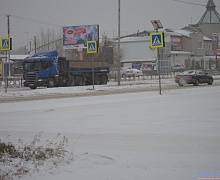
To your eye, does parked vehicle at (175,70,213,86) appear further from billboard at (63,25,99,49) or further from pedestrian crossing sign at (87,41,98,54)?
billboard at (63,25,99,49)

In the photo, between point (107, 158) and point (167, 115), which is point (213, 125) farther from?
Result: point (107, 158)

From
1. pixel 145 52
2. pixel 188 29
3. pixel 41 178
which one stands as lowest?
pixel 41 178

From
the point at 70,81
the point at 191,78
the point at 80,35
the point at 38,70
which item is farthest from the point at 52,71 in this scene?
the point at 80,35

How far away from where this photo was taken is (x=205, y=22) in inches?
4924

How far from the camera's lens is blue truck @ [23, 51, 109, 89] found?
127ft

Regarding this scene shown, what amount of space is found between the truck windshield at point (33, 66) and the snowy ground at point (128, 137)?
20.1m

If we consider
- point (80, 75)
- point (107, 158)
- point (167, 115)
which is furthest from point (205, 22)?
point (107, 158)

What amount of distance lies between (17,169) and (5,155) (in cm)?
99

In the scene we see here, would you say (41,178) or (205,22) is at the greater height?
(205,22)

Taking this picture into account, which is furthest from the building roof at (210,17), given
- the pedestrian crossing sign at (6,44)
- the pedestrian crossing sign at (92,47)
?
the pedestrian crossing sign at (6,44)

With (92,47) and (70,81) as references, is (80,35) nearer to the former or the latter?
(70,81)

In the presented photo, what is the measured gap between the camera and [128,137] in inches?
445

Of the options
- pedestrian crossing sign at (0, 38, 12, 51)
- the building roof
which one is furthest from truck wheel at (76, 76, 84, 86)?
the building roof

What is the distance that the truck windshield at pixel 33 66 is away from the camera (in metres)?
38.8
